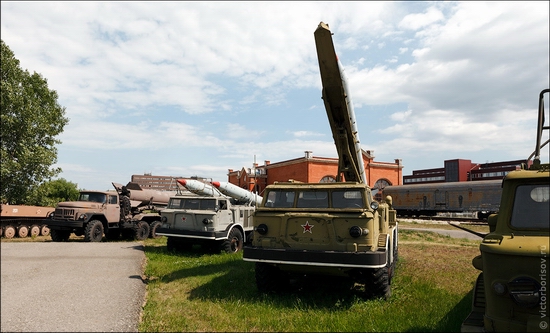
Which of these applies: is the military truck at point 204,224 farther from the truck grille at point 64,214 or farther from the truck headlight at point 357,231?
the truck headlight at point 357,231

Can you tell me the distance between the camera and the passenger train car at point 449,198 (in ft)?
91.3

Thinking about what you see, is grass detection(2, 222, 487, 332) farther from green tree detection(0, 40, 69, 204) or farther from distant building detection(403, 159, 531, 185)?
distant building detection(403, 159, 531, 185)

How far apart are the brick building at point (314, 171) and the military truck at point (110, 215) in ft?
50.7

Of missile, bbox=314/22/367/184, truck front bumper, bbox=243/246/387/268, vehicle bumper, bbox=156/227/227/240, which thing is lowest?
vehicle bumper, bbox=156/227/227/240

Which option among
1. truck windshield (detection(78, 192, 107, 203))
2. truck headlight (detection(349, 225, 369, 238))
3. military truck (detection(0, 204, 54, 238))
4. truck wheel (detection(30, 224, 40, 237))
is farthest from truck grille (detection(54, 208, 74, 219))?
truck headlight (detection(349, 225, 369, 238))

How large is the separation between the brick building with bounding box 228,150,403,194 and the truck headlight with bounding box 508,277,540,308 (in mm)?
28845

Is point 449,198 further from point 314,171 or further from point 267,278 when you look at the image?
point 267,278

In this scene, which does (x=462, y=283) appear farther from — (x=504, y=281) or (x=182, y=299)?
(x=182, y=299)

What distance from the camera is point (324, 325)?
16.7ft

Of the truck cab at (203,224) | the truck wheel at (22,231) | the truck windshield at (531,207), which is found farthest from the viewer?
the truck wheel at (22,231)

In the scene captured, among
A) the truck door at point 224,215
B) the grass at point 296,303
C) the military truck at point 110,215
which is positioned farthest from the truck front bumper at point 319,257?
the military truck at point 110,215

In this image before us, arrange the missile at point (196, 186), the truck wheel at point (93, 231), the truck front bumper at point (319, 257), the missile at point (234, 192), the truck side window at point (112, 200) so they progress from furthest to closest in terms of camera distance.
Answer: the truck side window at point (112, 200) < the missile at point (234, 192) < the missile at point (196, 186) < the truck wheel at point (93, 231) < the truck front bumper at point (319, 257)

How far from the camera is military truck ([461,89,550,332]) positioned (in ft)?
11.1

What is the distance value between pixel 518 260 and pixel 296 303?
3466mm
